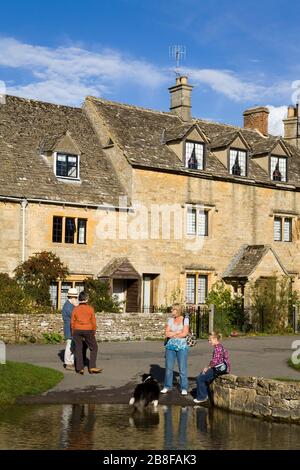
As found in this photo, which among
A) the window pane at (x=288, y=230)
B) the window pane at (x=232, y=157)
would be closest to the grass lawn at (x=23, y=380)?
the window pane at (x=232, y=157)

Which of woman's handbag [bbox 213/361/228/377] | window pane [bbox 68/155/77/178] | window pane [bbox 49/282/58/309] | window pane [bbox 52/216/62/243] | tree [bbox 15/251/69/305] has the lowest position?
woman's handbag [bbox 213/361/228/377]

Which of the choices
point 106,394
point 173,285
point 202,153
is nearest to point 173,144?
point 202,153

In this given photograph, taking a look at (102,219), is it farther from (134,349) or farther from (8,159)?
(134,349)

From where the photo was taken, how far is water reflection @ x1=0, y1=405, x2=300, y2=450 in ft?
36.4

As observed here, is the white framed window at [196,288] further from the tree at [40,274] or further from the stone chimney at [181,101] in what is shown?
the stone chimney at [181,101]

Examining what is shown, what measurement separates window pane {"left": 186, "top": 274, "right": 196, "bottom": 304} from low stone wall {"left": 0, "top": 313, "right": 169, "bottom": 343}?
24.9 feet

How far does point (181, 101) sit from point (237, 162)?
5.49 m

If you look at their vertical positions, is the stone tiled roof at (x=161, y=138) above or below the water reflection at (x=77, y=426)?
above

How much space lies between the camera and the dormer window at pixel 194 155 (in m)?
38.0

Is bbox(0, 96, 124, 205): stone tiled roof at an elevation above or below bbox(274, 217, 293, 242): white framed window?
above

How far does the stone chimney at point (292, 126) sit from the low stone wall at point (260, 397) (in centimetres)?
3440

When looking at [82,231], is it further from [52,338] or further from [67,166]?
[52,338]

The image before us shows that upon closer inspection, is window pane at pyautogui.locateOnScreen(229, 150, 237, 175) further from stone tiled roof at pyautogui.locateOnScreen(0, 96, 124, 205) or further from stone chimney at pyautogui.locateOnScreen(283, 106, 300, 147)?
stone chimney at pyautogui.locateOnScreen(283, 106, 300, 147)

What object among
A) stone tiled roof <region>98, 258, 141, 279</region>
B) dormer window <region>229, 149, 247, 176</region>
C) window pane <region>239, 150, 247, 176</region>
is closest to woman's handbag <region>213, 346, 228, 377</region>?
stone tiled roof <region>98, 258, 141, 279</region>
